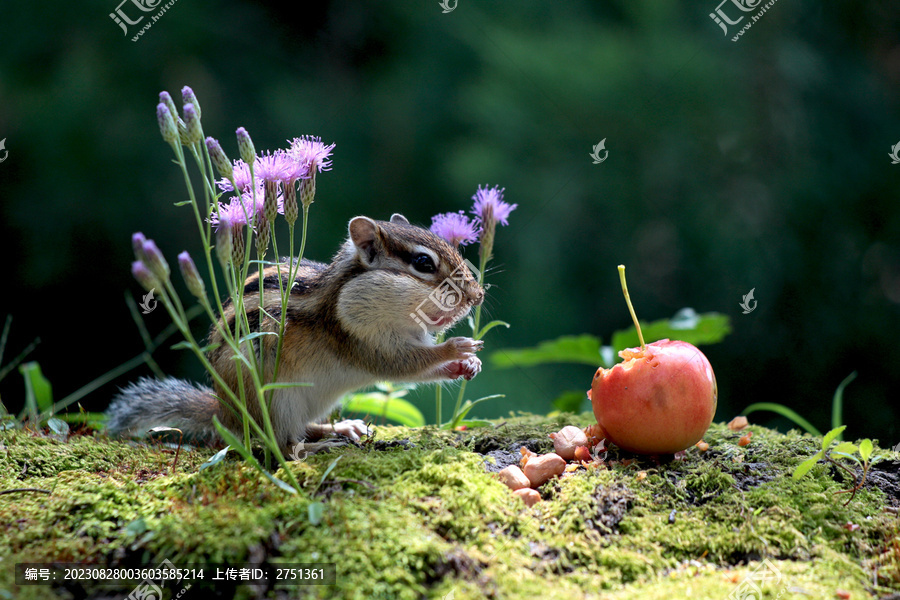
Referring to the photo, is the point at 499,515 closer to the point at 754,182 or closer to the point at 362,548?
the point at 362,548

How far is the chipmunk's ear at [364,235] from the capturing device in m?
2.20

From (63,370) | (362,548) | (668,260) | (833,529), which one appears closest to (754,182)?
(668,260)

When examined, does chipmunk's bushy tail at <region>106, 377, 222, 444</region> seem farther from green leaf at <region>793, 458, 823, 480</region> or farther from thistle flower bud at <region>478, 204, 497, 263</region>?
green leaf at <region>793, 458, 823, 480</region>

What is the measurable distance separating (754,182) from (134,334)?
140 inches

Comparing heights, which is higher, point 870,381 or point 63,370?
point 870,381

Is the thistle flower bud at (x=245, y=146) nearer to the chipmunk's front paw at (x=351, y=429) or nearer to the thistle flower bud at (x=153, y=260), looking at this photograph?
the thistle flower bud at (x=153, y=260)

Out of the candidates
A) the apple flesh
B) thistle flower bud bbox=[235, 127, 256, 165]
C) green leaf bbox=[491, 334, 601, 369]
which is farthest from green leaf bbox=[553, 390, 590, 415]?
thistle flower bud bbox=[235, 127, 256, 165]

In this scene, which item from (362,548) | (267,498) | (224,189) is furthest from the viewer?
(224,189)

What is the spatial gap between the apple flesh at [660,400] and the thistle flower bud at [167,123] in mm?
1202

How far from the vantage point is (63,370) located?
150 inches

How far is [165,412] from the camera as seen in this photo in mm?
2312

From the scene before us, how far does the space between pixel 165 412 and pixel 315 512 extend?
123cm

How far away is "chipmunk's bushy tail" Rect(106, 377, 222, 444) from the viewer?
7.57ft

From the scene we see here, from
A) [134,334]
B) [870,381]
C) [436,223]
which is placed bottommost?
[134,334]
